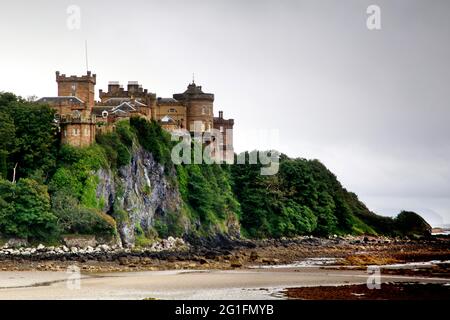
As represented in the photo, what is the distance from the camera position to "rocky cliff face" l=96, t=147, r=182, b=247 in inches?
3073

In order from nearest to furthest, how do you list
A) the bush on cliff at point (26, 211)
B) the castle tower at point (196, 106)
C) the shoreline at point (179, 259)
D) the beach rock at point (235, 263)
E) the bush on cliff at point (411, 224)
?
the shoreline at point (179, 259)
the beach rock at point (235, 263)
the bush on cliff at point (26, 211)
the castle tower at point (196, 106)
the bush on cliff at point (411, 224)

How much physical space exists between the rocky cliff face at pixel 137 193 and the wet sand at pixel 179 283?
69.7 ft

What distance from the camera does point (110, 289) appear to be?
4572cm

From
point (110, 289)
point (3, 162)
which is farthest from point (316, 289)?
point (3, 162)

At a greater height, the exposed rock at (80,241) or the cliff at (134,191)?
the cliff at (134,191)

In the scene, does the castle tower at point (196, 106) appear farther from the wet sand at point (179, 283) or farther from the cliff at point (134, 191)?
the wet sand at point (179, 283)

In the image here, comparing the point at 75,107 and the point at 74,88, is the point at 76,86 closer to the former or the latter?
the point at 74,88

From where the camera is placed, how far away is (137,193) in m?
83.9

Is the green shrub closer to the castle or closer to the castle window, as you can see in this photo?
the castle

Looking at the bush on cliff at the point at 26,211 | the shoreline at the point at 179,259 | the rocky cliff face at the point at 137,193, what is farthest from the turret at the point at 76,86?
the bush on cliff at the point at 26,211

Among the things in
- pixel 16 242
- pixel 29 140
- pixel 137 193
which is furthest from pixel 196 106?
pixel 16 242

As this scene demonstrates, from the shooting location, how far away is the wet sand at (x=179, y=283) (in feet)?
141

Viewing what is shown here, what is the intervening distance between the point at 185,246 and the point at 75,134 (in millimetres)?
14967
